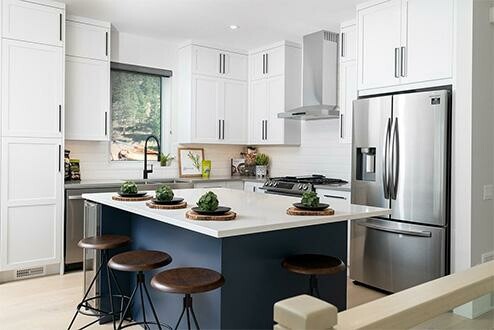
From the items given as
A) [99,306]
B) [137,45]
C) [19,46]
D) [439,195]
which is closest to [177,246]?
[99,306]

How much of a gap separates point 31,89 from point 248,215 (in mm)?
2901

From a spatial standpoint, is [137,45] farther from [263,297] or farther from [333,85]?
[263,297]

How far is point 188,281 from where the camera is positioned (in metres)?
2.09

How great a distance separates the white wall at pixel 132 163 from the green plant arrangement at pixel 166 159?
0.06 metres

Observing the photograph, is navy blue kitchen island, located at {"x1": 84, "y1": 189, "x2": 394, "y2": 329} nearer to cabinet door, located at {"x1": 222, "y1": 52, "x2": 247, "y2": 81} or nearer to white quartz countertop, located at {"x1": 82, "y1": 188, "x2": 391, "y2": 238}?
white quartz countertop, located at {"x1": 82, "y1": 188, "x2": 391, "y2": 238}

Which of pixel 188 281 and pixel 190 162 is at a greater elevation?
pixel 190 162

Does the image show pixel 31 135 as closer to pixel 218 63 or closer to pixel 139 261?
pixel 139 261

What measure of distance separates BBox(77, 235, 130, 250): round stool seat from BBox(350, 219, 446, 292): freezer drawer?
218cm

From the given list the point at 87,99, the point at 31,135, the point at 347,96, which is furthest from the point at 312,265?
the point at 87,99

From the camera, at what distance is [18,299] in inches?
144

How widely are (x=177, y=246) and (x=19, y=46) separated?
273 cm

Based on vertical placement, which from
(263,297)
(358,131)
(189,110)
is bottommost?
(263,297)

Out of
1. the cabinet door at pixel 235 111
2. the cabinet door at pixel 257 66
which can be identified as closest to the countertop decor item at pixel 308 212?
the cabinet door at pixel 235 111

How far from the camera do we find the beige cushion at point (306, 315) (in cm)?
71
